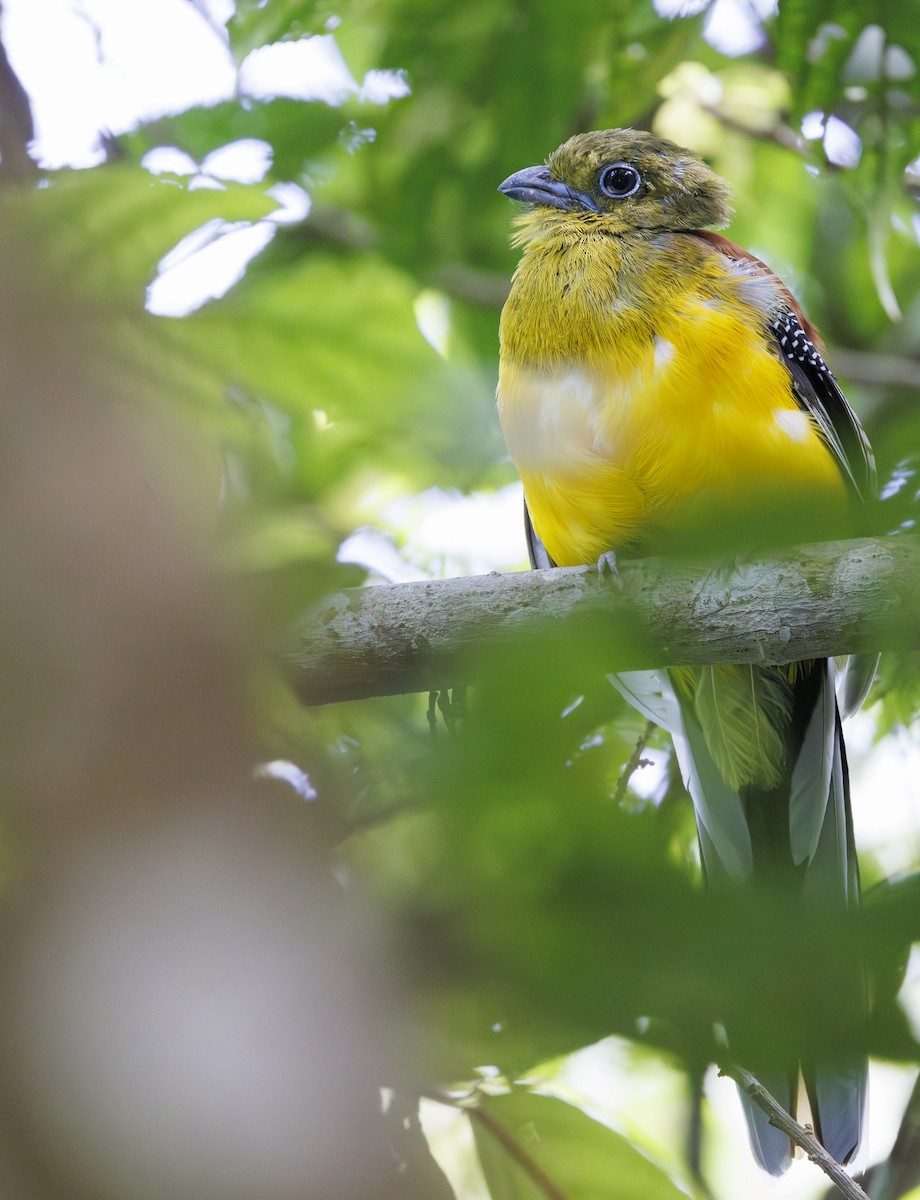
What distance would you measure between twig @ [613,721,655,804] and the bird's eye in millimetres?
3088

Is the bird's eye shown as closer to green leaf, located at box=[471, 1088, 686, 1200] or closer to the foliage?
the foliage

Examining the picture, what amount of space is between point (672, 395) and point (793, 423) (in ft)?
1.26

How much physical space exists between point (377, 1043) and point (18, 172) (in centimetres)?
48

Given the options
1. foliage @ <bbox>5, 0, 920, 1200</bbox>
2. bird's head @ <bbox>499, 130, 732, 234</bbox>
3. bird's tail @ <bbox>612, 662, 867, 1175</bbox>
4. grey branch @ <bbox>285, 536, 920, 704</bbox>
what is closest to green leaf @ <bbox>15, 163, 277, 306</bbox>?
foliage @ <bbox>5, 0, 920, 1200</bbox>

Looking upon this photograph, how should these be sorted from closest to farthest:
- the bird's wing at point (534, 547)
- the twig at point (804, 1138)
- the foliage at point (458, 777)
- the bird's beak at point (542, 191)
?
the foliage at point (458, 777) → the twig at point (804, 1138) → the bird's beak at point (542, 191) → the bird's wing at point (534, 547)

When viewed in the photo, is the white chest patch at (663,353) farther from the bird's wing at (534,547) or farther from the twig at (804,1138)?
the twig at (804,1138)

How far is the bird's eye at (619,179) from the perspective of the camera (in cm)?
376

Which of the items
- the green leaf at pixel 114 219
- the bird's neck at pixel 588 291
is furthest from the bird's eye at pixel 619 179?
the green leaf at pixel 114 219

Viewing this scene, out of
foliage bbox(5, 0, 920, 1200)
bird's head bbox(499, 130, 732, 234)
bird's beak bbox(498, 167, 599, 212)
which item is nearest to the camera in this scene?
foliage bbox(5, 0, 920, 1200)

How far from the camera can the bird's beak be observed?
10.6 feet

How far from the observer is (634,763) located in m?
0.73

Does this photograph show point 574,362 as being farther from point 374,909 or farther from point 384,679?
point 374,909

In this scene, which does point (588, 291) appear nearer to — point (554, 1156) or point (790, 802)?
point (790, 802)

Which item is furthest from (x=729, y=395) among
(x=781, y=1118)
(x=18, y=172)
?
(x=18, y=172)
